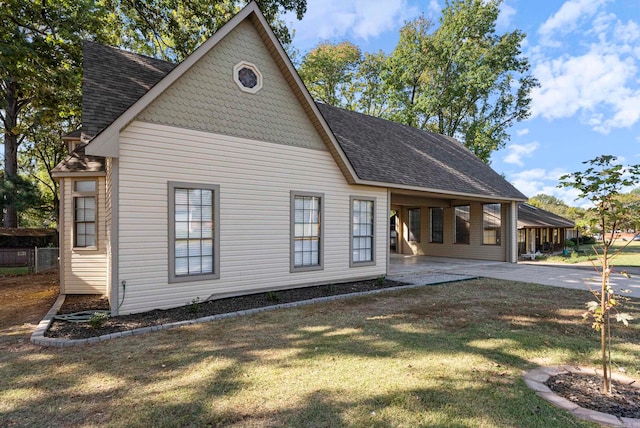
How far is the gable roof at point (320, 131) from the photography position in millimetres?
6922

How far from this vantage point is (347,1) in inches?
720

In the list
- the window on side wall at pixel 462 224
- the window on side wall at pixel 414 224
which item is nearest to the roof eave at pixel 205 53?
the window on side wall at pixel 462 224

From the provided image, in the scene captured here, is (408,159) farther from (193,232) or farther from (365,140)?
(193,232)

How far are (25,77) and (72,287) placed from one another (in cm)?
635

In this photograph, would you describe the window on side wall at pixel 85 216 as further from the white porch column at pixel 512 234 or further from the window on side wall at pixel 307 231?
the white porch column at pixel 512 234

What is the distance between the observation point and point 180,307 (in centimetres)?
701

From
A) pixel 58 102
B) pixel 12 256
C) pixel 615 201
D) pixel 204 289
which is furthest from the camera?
pixel 12 256

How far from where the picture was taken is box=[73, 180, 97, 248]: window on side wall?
897 cm

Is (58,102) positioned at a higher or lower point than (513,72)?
lower

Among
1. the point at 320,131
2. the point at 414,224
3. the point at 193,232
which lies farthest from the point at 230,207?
the point at 414,224

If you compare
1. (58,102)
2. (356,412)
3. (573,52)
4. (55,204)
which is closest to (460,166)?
(573,52)

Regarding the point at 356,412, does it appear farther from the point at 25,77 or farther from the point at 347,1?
the point at 347,1

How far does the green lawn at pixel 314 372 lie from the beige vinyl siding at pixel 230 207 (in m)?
1.50

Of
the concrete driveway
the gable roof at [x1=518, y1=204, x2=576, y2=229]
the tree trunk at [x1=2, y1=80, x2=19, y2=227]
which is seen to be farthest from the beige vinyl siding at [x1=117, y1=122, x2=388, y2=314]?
the tree trunk at [x1=2, y1=80, x2=19, y2=227]
